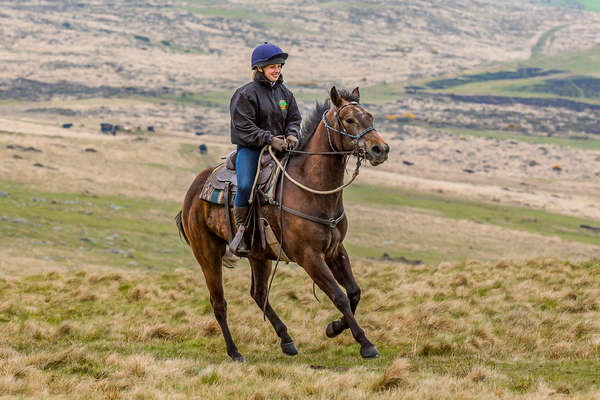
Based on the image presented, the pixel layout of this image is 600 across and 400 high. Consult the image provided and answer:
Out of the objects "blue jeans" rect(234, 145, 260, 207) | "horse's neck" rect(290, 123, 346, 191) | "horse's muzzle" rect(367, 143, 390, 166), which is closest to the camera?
"horse's muzzle" rect(367, 143, 390, 166)

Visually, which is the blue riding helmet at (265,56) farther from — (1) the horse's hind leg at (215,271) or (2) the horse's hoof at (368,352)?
(2) the horse's hoof at (368,352)

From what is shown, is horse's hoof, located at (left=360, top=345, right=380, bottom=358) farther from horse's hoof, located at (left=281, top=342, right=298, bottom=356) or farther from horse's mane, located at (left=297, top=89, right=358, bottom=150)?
horse's mane, located at (left=297, top=89, right=358, bottom=150)

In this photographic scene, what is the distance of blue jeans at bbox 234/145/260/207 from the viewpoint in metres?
9.85

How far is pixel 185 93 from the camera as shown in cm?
13438

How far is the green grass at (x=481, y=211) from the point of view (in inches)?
2689

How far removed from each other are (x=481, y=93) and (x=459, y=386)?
16740 centimetres

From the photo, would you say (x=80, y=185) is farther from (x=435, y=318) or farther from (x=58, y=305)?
(x=435, y=318)

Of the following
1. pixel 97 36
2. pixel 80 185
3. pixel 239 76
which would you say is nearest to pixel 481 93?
pixel 239 76

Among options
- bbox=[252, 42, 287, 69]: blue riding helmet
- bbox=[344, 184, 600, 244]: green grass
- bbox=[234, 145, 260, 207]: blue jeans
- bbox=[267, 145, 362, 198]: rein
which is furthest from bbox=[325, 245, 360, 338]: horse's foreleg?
bbox=[344, 184, 600, 244]: green grass

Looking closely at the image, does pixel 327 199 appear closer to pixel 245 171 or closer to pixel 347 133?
pixel 347 133

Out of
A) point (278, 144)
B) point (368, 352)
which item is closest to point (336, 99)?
point (278, 144)

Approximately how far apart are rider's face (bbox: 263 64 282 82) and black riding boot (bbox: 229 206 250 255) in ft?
6.58

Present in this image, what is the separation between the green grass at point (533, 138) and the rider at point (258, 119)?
114915 millimetres

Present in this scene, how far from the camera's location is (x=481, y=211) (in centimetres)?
7475
